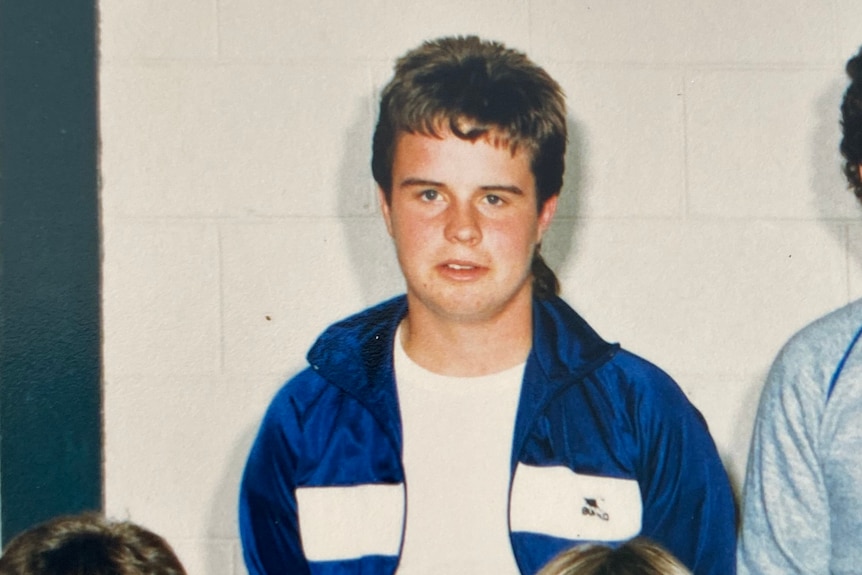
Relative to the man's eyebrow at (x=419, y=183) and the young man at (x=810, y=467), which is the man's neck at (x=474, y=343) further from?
the young man at (x=810, y=467)

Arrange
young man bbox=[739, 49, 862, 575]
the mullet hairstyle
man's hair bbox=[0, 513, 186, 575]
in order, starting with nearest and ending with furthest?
1. man's hair bbox=[0, 513, 186, 575]
2. young man bbox=[739, 49, 862, 575]
3. the mullet hairstyle

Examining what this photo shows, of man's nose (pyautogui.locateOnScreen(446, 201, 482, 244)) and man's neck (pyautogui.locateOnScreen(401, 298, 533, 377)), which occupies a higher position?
man's nose (pyautogui.locateOnScreen(446, 201, 482, 244))

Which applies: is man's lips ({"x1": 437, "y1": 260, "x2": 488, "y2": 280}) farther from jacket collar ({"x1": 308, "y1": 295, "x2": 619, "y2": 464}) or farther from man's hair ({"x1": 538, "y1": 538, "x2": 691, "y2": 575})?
man's hair ({"x1": 538, "y1": 538, "x2": 691, "y2": 575})

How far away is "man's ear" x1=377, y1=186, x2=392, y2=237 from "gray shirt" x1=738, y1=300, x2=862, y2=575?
592mm

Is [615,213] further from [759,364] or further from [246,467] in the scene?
[246,467]

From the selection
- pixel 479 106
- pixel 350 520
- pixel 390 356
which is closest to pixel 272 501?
pixel 350 520

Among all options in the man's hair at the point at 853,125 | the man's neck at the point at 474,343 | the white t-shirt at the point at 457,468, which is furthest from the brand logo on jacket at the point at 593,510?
the man's hair at the point at 853,125

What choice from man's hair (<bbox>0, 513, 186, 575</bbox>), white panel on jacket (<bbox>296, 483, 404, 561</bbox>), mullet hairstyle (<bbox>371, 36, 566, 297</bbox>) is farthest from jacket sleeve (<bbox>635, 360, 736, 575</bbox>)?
man's hair (<bbox>0, 513, 186, 575</bbox>)

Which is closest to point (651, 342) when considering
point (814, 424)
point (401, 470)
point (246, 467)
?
point (814, 424)

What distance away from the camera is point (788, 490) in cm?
148

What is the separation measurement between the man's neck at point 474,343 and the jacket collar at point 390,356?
2 centimetres

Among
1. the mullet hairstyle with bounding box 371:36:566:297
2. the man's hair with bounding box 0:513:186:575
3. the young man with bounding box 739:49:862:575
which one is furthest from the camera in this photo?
the mullet hairstyle with bounding box 371:36:566:297

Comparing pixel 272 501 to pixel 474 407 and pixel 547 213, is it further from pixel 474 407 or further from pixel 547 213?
pixel 547 213

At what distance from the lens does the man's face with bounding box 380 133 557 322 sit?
61.3 inches
